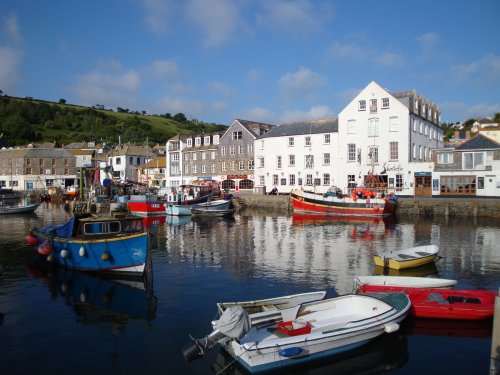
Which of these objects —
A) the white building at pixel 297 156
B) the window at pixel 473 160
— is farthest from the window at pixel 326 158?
the window at pixel 473 160

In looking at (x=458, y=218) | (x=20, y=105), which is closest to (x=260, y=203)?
(x=458, y=218)

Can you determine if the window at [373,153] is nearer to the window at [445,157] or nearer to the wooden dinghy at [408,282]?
the window at [445,157]

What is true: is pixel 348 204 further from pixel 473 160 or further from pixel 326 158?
pixel 473 160

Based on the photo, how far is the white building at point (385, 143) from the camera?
173 feet

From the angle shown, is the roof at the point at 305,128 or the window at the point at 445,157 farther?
the roof at the point at 305,128

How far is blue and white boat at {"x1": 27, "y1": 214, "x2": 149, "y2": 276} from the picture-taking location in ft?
63.1

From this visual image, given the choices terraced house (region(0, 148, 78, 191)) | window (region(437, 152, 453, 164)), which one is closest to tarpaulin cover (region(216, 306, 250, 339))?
window (region(437, 152, 453, 164))

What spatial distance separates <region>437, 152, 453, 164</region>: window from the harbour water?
1761cm

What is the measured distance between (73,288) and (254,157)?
164 feet

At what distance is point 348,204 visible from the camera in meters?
46.5

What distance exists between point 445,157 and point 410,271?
1342 inches

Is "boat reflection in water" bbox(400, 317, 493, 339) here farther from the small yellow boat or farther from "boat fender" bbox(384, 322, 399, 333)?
the small yellow boat

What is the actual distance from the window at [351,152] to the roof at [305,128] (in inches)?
127

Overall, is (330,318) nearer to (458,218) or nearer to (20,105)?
(458,218)
